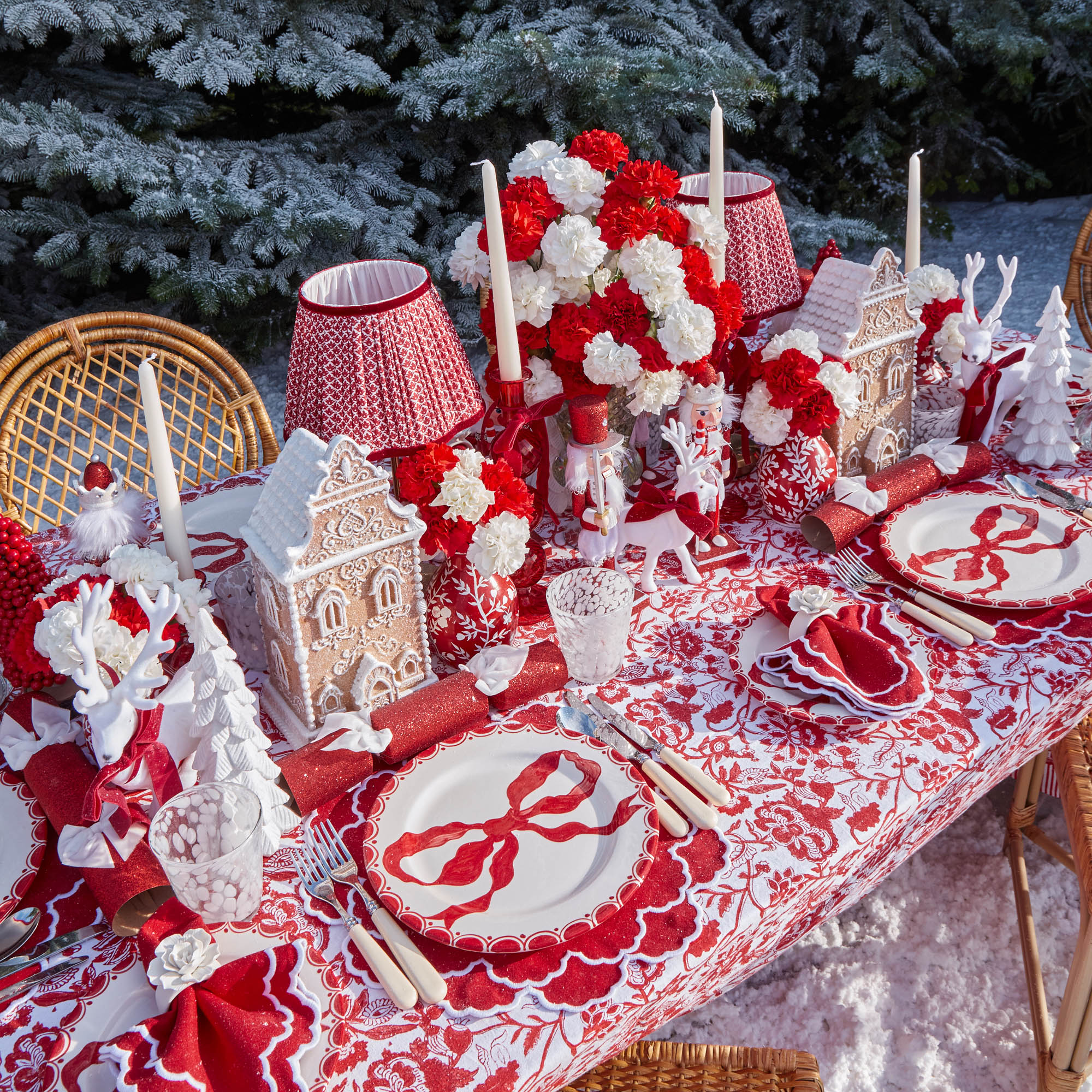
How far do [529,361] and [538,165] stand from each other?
10.2 inches

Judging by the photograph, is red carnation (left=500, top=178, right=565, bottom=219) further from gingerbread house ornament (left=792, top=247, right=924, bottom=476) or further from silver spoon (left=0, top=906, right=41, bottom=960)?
silver spoon (left=0, top=906, right=41, bottom=960)

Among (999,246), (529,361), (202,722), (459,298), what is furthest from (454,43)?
(202,722)

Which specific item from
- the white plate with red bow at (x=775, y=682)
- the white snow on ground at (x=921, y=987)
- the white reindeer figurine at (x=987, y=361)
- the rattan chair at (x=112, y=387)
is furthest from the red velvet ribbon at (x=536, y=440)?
the white snow on ground at (x=921, y=987)

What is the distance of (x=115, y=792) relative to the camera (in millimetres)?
898

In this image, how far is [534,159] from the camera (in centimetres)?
131

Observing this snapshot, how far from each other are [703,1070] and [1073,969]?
1.97ft

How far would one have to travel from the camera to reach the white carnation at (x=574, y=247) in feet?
3.92

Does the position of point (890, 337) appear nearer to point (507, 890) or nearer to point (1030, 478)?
point (1030, 478)

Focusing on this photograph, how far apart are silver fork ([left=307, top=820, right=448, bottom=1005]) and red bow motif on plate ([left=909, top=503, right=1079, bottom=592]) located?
2.60ft

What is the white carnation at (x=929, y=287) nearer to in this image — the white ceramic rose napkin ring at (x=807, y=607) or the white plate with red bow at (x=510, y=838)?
the white ceramic rose napkin ring at (x=807, y=607)

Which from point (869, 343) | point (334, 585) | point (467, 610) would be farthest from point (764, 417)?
point (334, 585)

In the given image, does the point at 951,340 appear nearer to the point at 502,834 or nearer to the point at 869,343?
the point at 869,343

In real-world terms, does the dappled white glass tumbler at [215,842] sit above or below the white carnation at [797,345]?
below

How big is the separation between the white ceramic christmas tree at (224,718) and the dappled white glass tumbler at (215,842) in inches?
1.6
